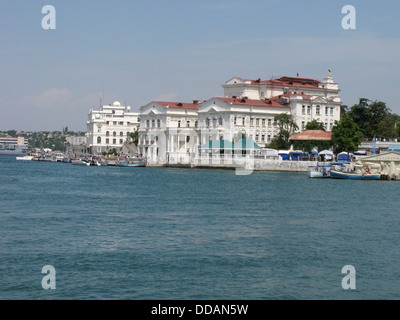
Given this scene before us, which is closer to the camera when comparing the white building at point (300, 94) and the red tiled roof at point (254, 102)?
the red tiled roof at point (254, 102)

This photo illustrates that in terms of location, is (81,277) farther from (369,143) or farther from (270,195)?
(369,143)

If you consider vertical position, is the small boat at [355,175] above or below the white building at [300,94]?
below

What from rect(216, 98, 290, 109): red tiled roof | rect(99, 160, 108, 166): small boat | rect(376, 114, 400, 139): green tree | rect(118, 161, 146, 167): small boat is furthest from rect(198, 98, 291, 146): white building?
rect(99, 160, 108, 166): small boat

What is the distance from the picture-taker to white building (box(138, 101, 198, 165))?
84.1 m

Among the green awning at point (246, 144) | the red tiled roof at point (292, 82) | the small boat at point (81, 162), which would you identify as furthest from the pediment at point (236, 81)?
the small boat at point (81, 162)

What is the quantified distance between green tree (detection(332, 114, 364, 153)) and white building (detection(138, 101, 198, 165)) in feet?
63.4

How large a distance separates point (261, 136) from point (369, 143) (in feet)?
42.5

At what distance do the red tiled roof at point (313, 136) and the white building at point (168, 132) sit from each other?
14.5m

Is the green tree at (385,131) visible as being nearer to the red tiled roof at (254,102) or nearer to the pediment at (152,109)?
A: the red tiled roof at (254,102)

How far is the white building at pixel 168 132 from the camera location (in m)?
84.1

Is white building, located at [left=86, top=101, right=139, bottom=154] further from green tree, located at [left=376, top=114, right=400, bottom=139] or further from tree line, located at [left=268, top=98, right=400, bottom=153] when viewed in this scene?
green tree, located at [left=376, top=114, right=400, bottom=139]

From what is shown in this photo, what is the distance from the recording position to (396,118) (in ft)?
Result: 375

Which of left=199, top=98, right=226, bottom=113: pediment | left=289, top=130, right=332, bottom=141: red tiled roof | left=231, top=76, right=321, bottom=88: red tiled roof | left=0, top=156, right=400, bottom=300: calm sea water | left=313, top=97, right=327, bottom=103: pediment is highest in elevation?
left=231, top=76, right=321, bottom=88: red tiled roof

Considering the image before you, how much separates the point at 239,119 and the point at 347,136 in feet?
46.0
